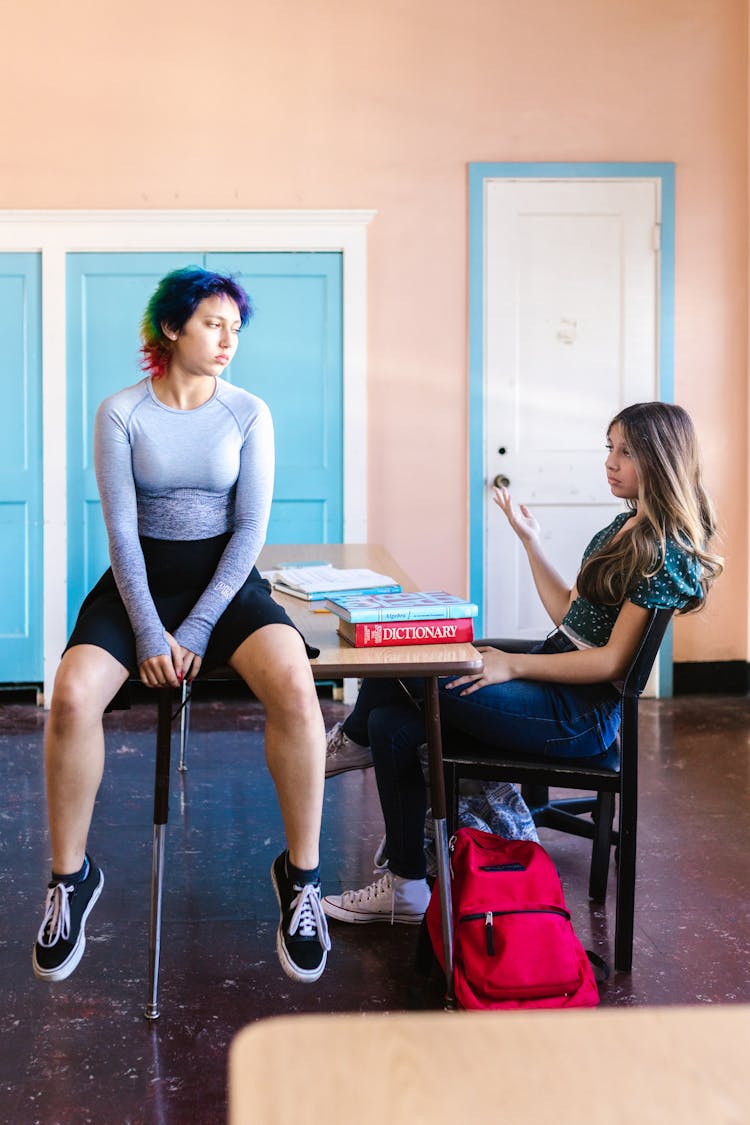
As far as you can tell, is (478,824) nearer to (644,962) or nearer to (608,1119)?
(644,962)

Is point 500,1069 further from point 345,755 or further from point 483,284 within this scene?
point 483,284

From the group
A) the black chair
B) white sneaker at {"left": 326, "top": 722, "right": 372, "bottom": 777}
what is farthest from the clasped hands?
white sneaker at {"left": 326, "top": 722, "right": 372, "bottom": 777}

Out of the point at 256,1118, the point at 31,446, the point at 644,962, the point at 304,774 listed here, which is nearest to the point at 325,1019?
the point at 256,1118

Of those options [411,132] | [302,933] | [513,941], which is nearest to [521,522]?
[513,941]

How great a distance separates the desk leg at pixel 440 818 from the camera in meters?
2.14

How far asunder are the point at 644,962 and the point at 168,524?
1.38 m

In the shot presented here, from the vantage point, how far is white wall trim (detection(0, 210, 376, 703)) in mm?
4906

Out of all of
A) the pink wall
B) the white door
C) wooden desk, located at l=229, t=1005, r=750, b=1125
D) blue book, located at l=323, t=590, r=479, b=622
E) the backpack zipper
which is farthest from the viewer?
the white door

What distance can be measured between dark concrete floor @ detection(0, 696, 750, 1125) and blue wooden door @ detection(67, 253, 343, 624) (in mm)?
1300

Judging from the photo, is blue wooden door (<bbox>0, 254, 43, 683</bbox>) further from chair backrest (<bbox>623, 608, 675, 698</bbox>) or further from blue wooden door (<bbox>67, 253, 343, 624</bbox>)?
chair backrest (<bbox>623, 608, 675, 698</bbox>)

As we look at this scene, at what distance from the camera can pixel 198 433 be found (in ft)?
7.82

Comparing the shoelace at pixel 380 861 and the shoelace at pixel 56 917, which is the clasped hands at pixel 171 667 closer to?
the shoelace at pixel 56 917

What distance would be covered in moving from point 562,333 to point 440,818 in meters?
3.36

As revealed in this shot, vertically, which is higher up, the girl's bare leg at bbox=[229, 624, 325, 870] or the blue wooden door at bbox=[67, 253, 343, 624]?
the blue wooden door at bbox=[67, 253, 343, 624]
